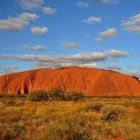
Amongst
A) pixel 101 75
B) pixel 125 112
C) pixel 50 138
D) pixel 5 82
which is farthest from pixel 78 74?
pixel 50 138

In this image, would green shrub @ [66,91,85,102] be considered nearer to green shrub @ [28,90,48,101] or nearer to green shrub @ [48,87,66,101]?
green shrub @ [48,87,66,101]

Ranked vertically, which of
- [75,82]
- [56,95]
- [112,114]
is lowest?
[75,82]

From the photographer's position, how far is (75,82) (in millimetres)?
102688

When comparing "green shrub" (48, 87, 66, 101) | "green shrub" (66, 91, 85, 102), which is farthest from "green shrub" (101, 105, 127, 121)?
"green shrub" (48, 87, 66, 101)

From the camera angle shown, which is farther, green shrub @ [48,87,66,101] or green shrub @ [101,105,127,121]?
green shrub @ [48,87,66,101]

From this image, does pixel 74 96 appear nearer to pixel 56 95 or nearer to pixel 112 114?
pixel 56 95

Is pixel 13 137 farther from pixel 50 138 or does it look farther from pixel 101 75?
pixel 101 75

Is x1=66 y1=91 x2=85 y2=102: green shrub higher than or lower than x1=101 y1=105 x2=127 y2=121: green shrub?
lower

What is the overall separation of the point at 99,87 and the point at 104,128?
86944mm

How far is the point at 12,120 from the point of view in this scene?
1536 cm

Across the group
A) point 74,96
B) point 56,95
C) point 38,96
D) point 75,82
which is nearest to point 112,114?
point 74,96

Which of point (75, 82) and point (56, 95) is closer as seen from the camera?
point (56, 95)

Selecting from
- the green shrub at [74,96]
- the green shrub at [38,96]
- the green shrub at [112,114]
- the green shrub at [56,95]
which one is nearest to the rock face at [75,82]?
the green shrub at [74,96]

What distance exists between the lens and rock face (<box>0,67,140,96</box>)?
99.1 meters
